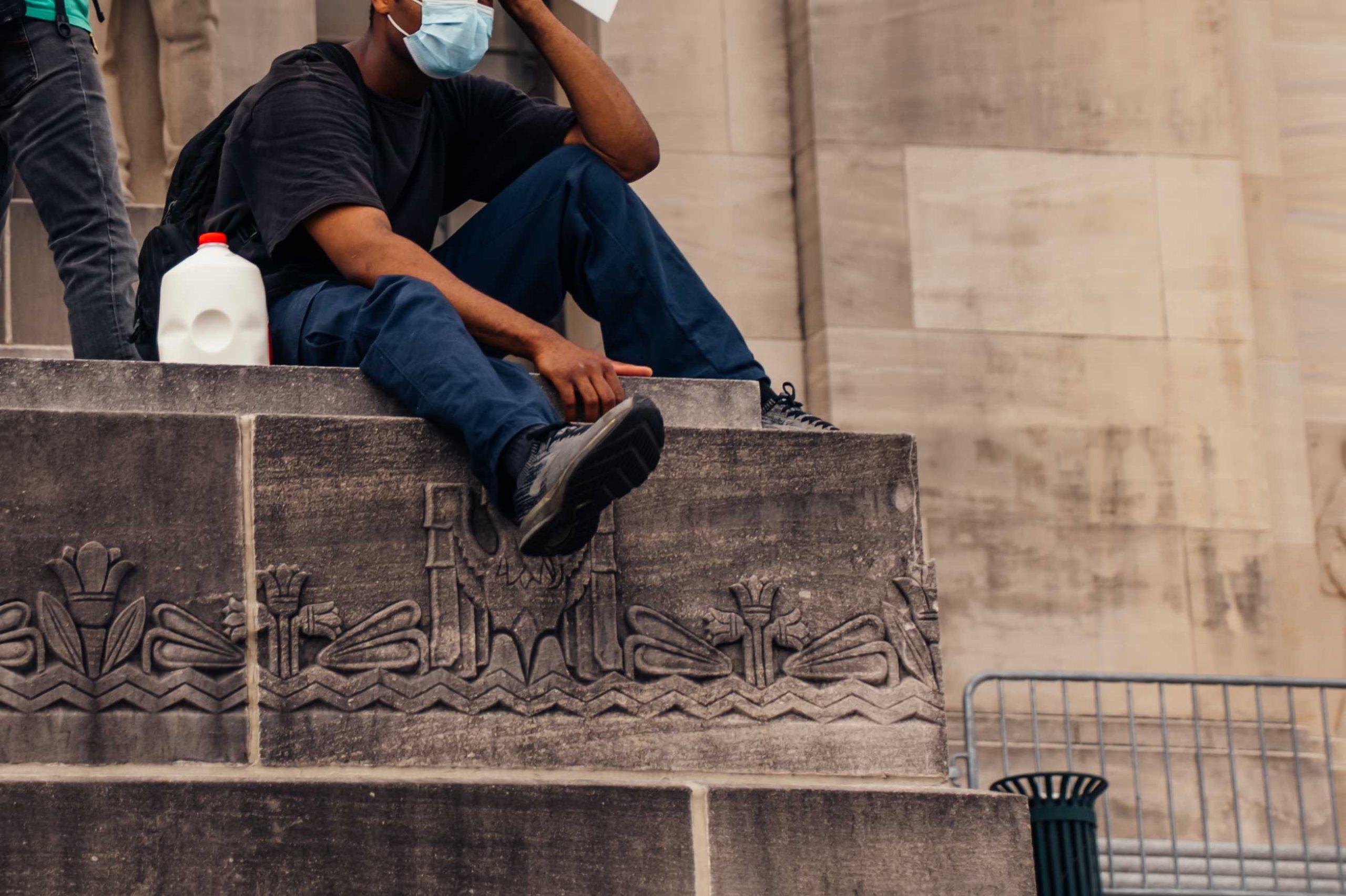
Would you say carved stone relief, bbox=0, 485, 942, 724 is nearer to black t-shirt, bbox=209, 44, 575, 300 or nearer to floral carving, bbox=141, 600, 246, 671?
floral carving, bbox=141, 600, 246, 671

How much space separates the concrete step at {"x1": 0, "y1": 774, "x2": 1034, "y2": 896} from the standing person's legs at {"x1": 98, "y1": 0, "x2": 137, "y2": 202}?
24.3 feet

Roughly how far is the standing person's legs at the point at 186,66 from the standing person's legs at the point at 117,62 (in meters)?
0.20

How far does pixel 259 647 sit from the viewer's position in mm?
5695

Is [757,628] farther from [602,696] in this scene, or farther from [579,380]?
[579,380]

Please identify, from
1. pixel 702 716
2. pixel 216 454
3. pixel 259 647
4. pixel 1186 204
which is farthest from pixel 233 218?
pixel 1186 204

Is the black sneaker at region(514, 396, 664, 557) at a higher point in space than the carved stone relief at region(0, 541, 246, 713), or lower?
higher

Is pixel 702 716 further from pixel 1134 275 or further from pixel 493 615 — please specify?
pixel 1134 275

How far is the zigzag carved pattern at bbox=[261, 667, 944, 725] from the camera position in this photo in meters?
5.70

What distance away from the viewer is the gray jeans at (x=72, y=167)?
7.05m

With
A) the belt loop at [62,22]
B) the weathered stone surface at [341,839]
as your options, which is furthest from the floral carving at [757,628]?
the belt loop at [62,22]

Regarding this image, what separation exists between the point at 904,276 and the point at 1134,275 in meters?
1.37

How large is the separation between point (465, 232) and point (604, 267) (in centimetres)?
48

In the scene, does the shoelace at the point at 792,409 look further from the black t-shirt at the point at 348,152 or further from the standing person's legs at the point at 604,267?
the black t-shirt at the point at 348,152

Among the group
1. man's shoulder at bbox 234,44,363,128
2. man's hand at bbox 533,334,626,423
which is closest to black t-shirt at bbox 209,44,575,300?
man's shoulder at bbox 234,44,363,128
